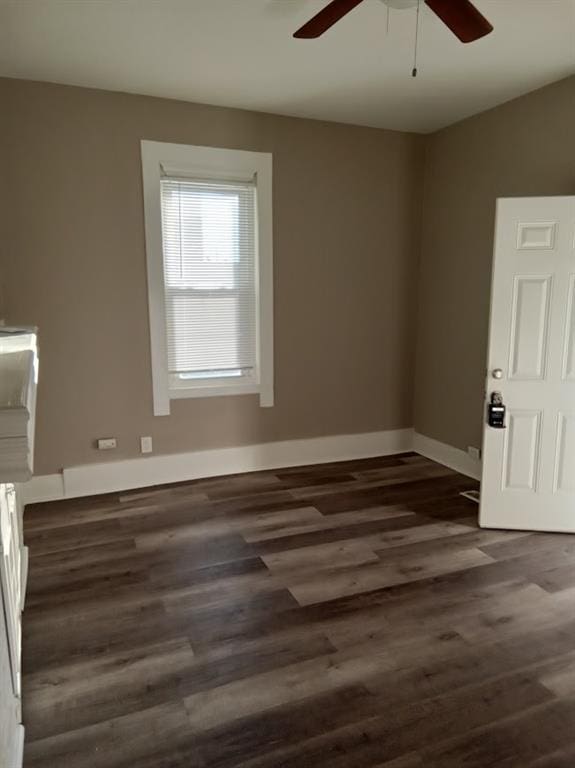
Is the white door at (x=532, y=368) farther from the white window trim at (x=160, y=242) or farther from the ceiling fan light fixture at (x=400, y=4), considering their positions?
the white window trim at (x=160, y=242)

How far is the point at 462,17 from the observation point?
6.55ft

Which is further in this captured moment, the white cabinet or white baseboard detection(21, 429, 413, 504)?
white baseboard detection(21, 429, 413, 504)

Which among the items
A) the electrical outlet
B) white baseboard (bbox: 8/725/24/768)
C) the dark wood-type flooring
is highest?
the electrical outlet

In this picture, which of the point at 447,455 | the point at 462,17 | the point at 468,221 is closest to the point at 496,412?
the point at 447,455

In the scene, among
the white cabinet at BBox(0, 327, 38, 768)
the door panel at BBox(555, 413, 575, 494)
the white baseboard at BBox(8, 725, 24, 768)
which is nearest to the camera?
the white cabinet at BBox(0, 327, 38, 768)

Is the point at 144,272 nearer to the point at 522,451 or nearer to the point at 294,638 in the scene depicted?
the point at 294,638

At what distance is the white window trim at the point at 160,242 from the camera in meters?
3.61

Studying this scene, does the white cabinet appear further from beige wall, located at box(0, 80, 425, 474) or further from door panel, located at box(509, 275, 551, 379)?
door panel, located at box(509, 275, 551, 379)

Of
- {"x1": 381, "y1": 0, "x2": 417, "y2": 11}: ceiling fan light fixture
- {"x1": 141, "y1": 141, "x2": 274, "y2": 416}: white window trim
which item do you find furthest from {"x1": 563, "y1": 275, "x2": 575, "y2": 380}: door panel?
{"x1": 141, "y1": 141, "x2": 274, "y2": 416}: white window trim

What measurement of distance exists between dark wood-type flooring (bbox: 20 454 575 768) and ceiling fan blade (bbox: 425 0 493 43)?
248 centimetres

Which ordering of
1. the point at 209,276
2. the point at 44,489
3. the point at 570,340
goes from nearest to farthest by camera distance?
the point at 570,340, the point at 44,489, the point at 209,276

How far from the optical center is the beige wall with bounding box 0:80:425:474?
339 centimetres

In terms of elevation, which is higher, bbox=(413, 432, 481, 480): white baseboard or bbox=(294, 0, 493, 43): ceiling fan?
bbox=(294, 0, 493, 43): ceiling fan

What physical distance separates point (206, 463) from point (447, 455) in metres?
2.01
